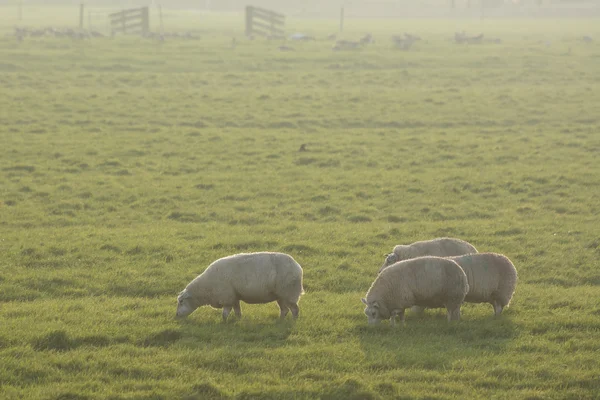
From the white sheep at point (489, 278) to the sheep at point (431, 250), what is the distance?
119 centimetres

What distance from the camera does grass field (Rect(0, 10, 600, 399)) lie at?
10562 millimetres

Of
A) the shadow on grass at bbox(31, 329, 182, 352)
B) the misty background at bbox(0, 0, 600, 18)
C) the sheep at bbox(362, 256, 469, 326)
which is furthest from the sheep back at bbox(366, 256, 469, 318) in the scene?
the misty background at bbox(0, 0, 600, 18)

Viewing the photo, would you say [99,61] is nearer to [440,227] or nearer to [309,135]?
[309,135]

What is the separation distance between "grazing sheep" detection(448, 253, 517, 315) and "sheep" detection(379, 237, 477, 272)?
120cm

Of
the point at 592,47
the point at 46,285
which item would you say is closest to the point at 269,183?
the point at 46,285

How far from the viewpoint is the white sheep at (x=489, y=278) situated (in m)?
12.4

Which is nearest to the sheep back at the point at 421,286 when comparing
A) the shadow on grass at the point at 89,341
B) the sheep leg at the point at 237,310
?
the sheep leg at the point at 237,310

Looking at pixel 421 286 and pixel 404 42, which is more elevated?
pixel 404 42

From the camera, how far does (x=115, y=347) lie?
36.8 feet

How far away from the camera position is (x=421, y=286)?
11984 mm

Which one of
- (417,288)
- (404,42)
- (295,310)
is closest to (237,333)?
(295,310)

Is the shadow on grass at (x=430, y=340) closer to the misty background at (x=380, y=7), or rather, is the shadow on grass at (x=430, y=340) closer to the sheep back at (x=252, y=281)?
the sheep back at (x=252, y=281)

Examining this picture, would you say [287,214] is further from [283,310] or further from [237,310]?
[283,310]

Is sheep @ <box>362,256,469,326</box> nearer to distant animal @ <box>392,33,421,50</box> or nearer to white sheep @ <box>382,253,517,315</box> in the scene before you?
white sheep @ <box>382,253,517,315</box>
